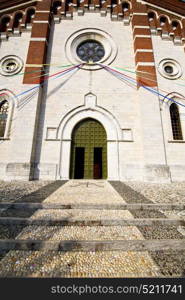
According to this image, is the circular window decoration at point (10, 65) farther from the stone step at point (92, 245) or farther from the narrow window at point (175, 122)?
the narrow window at point (175, 122)

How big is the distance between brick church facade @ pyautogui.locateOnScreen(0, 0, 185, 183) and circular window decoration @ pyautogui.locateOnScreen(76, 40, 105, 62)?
8 cm

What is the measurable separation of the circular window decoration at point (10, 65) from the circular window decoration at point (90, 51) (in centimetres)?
447

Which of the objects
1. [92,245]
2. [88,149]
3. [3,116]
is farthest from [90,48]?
[92,245]

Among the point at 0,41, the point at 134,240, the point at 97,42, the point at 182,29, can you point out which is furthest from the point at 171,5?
the point at 134,240

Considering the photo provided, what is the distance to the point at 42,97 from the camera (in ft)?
28.8

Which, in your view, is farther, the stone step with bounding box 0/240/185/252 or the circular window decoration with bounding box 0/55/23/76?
the circular window decoration with bounding box 0/55/23/76

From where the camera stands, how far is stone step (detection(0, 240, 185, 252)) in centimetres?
159

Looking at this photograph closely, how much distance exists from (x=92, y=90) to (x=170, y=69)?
602cm

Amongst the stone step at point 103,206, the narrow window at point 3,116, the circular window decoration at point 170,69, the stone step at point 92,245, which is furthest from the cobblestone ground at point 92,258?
the circular window decoration at point 170,69

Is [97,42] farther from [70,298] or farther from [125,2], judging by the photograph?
[70,298]

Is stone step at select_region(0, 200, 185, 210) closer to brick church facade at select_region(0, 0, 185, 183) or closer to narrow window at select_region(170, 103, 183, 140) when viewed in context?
brick church facade at select_region(0, 0, 185, 183)

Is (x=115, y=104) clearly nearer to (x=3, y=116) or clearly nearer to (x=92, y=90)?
(x=92, y=90)

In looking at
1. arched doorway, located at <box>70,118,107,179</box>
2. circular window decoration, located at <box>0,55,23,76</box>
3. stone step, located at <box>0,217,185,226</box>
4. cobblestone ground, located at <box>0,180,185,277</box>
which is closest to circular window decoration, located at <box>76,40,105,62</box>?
circular window decoration, located at <box>0,55,23,76</box>

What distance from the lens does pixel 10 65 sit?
9352mm
